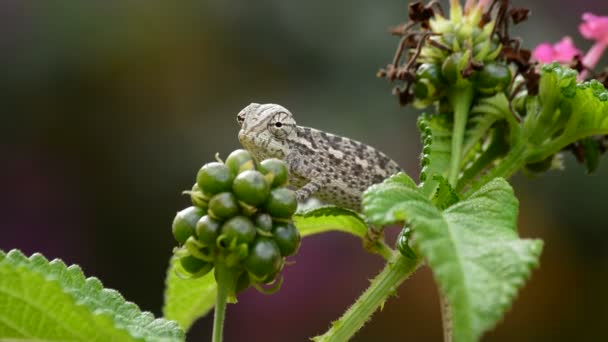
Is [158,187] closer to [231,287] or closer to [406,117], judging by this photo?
[406,117]

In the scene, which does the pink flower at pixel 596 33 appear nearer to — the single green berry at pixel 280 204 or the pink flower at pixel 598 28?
the pink flower at pixel 598 28

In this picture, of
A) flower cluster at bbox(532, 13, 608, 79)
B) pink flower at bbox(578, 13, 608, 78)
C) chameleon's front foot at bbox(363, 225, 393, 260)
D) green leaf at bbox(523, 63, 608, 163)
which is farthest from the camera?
pink flower at bbox(578, 13, 608, 78)

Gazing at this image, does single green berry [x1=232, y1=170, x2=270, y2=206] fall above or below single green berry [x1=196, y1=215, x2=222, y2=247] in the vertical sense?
above

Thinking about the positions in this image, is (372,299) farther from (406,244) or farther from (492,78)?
(492,78)

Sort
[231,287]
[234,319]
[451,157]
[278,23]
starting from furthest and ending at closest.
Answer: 1. [278,23]
2. [234,319]
3. [451,157]
4. [231,287]

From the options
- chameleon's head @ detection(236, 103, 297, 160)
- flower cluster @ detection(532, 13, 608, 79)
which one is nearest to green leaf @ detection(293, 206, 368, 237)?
chameleon's head @ detection(236, 103, 297, 160)

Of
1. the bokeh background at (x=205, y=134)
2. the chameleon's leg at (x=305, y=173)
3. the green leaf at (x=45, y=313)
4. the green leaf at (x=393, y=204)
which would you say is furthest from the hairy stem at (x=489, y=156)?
the bokeh background at (x=205, y=134)

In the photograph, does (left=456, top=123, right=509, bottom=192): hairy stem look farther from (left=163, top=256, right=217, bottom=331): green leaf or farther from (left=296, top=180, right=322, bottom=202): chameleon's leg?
(left=163, top=256, right=217, bottom=331): green leaf

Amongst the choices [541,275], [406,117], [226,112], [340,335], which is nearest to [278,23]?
[226,112]
